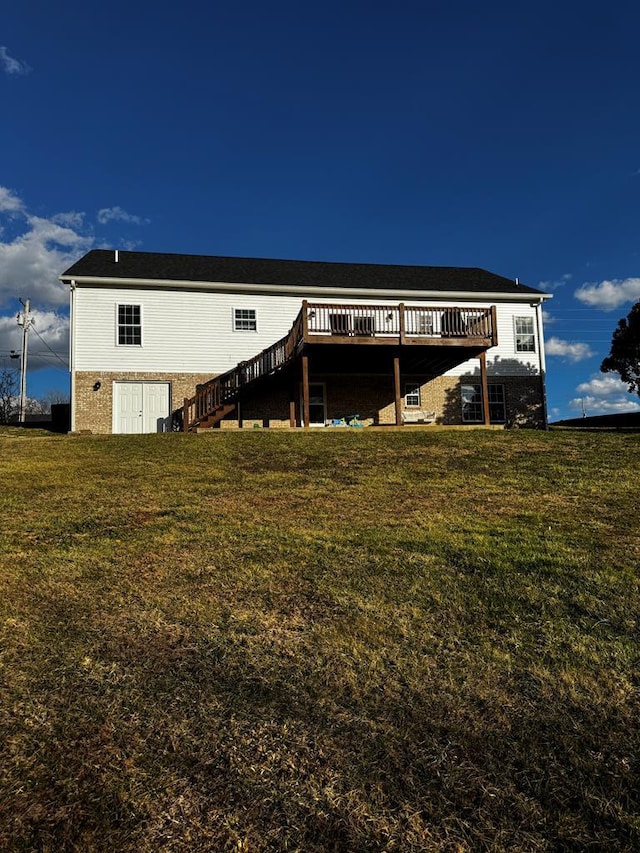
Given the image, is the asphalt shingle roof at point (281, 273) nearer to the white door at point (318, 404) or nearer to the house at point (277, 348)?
the house at point (277, 348)

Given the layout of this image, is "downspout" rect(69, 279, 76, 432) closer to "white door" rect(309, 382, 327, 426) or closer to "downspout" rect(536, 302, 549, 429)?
"white door" rect(309, 382, 327, 426)

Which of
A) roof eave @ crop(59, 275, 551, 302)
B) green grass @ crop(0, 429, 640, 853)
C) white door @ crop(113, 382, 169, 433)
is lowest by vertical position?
green grass @ crop(0, 429, 640, 853)

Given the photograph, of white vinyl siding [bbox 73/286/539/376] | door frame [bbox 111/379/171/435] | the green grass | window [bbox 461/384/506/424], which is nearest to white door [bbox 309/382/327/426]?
white vinyl siding [bbox 73/286/539/376]

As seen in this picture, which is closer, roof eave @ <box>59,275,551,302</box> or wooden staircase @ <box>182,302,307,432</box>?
wooden staircase @ <box>182,302,307,432</box>

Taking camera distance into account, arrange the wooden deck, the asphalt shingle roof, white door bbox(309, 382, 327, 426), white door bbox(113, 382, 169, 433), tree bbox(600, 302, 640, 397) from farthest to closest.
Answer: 1. tree bbox(600, 302, 640, 397)
2. white door bbox(309, 382, 327, 426)
3. the asphalt shingle roof
4. white door bbox(113, 382, 169, 433)
5. the wooden deck

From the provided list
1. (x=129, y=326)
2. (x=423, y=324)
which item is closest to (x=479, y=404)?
(x=423, y=324)

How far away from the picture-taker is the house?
17.7m

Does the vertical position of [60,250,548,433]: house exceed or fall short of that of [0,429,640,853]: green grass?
it exceeds it

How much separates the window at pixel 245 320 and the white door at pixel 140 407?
329cm

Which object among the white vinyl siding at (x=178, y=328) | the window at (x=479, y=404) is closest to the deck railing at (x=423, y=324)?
the white vinyl siding at (x=178, y=328)

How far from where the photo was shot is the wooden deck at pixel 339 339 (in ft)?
52.9

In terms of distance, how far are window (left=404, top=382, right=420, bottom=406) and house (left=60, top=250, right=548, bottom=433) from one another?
0.04 meters

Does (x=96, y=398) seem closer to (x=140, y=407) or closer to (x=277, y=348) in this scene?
(x=140, y=407)

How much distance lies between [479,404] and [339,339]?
27.4 ft
